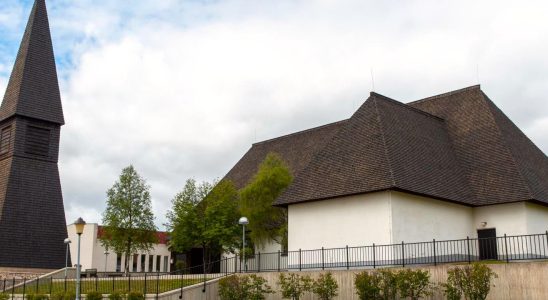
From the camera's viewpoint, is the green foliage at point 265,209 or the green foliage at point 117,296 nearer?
the green foliage at point 117,296

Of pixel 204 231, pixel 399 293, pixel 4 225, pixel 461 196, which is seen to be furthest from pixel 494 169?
pixel 4 225

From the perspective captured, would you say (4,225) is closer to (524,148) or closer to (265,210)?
(265,210)

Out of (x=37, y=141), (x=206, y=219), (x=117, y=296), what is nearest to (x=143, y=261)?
(x=37, y=141)

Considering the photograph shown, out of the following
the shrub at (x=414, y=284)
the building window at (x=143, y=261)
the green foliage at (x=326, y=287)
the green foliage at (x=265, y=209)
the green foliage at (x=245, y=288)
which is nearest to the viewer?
the shrub at (x=414, y=284)

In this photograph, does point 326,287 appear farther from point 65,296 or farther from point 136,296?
point 65,296

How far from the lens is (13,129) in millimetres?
47094

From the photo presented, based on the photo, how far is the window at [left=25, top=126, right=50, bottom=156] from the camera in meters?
47.4

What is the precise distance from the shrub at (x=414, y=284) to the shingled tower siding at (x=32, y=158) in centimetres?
3091

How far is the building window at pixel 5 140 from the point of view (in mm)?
47375

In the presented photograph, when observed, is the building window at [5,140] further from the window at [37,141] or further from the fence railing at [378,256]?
the fence railing at [378,256]

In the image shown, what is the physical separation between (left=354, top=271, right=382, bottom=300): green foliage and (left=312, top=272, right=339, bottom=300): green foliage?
154cm

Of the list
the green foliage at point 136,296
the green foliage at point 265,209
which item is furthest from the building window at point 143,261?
the green foliage at point 136,296

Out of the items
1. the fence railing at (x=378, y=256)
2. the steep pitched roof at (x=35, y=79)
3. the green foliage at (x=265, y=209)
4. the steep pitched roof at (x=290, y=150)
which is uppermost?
the steep pitched roof at (x=35, y=79)

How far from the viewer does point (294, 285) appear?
2588 cm
